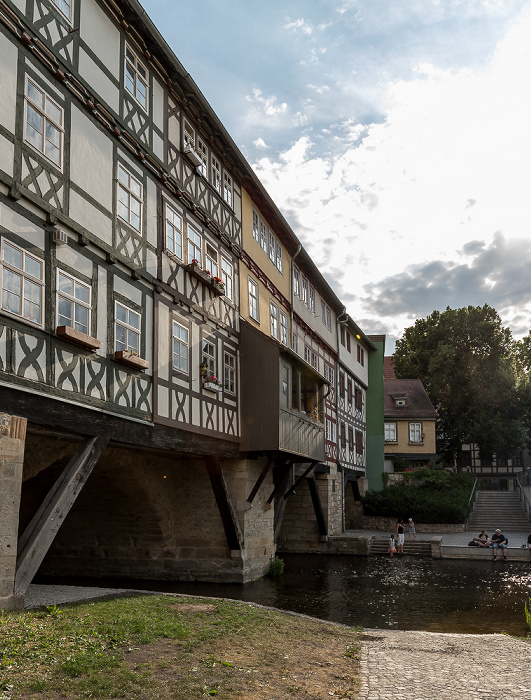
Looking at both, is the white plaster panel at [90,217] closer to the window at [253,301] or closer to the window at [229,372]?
the window at [229,372]

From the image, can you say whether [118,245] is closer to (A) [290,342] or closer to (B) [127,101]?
(B) [127,101]

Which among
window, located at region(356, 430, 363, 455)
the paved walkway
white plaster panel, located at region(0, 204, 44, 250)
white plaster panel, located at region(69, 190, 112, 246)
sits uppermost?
white plaster panel, located at region(69, 190, 112, 246)

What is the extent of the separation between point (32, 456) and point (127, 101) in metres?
6.79

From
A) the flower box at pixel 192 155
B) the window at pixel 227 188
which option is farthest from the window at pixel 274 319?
the flower box at pixel 192 155

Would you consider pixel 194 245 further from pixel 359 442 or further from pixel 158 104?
pixel 359 442

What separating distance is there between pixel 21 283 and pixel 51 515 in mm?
3300

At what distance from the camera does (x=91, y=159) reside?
11453 millimetres

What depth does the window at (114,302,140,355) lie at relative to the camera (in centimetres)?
1195

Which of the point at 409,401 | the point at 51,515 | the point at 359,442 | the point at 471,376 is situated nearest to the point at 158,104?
the point at 51,515

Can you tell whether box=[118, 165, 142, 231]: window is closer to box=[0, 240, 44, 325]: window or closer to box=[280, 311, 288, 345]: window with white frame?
box=[0, 240, 44, 325]: window

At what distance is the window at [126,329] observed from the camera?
11945mm

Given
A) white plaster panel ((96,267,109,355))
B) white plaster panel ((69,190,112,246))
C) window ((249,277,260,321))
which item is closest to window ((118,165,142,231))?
white plaster panel ((69,190,112,246))

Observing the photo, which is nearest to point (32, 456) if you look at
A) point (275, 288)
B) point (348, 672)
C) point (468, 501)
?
point (348, 672)

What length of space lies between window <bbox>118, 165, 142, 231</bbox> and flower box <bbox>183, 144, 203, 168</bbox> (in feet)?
7.80
